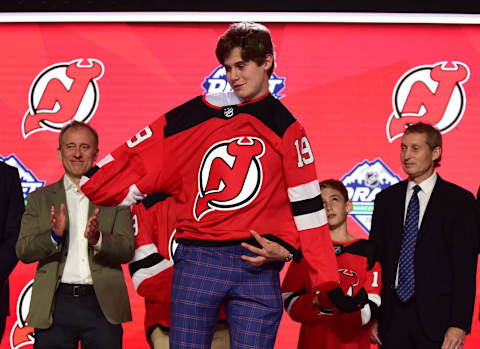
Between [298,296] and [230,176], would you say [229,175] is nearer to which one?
[230,176]

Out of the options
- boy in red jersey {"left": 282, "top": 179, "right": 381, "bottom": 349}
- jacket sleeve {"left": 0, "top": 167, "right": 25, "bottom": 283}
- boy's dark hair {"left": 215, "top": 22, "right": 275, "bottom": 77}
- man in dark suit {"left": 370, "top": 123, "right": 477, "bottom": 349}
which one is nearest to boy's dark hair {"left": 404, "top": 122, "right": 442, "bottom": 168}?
man in dark suit {"left": 370, "top": 123, "right": 477, "bottom": 349}

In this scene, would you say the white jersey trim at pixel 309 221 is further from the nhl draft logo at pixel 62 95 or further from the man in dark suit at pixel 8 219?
the nhl draft logo at pixel 62 95

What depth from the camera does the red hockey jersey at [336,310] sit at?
2547 mm

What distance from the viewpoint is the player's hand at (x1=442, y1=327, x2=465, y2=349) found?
102 inches

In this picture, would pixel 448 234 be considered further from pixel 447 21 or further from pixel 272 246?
pixel 447 21

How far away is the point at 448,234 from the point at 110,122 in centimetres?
237

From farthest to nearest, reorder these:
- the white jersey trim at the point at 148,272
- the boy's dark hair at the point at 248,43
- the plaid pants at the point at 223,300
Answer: the white jersey trim at the point at 148,272
the boy's dark hair at the point at 248,43
the plaid pants at the point at 223,300

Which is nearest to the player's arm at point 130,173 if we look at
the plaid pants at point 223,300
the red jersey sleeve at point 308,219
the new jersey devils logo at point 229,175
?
the new jersey devils logo at point 229,175

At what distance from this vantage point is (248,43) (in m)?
1.91

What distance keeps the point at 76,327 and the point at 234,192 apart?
121 cm

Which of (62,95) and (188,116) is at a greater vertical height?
(62,95)

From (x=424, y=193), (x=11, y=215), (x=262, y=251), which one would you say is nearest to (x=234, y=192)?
(x=262, y=251)

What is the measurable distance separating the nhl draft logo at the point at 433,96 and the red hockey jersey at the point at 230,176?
7.39 ft

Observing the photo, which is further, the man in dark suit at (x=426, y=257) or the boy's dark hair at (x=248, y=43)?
the man in dark suit at (x=426, y=257)
